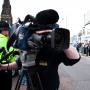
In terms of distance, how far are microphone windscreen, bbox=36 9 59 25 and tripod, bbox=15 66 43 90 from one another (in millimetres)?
362

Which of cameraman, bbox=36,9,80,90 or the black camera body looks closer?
the black camera body

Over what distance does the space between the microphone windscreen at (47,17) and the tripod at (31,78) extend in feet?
1.19

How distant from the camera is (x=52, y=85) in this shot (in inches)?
124

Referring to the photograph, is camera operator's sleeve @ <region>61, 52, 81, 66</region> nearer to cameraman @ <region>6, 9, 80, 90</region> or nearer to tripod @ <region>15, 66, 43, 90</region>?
cameraman @ <region>6, 9, 80, 90</region>

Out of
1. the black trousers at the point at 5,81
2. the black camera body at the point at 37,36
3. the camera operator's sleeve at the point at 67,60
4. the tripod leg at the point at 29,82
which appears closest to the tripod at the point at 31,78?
the tripod leg at the point at 29,82

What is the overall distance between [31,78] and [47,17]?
488 millimetres

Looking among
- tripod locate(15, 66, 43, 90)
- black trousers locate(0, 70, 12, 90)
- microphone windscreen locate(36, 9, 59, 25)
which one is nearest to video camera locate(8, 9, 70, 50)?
microphone windscreen locate(36, 9, 59, 25)

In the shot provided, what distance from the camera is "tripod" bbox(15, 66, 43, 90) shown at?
299 centimetres

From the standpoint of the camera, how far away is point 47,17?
10.0ft

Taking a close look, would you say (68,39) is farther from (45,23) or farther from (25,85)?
(25,85)

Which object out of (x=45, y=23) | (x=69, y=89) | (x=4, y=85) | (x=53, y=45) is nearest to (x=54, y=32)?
(x=53, y=45)

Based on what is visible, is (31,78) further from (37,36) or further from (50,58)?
(37,36)

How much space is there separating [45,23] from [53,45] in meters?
0.34

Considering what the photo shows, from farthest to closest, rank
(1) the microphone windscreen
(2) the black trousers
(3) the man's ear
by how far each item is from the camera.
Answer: (2) the black trousers, (1) the microphone windscreen, (3) the man's ear
